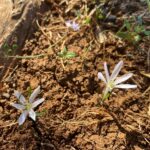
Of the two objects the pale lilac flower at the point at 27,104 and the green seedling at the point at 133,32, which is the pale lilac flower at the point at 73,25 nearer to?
the green seedling at the point at 133,32

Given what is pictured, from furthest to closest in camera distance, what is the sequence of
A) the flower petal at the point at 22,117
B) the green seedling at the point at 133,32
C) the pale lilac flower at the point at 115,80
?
the green seedling at the point at 133,32
the pale lilac flower at the point at 115,80
the flower petal at the point at 22,117

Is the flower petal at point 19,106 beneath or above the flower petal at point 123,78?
above

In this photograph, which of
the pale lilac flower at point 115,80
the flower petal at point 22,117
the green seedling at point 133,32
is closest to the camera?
the flower petal at point 22,117

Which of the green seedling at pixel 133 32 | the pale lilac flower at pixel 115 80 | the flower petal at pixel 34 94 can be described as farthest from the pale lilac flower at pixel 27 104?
the green seedling at pixel 133 32

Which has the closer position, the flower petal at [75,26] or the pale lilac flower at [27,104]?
the pale lilac flower at [27,104]

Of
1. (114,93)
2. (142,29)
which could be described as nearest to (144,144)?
(114,93)

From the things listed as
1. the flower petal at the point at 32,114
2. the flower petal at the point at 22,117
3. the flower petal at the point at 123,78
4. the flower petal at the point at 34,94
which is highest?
the flower petal at the point at 34,94
